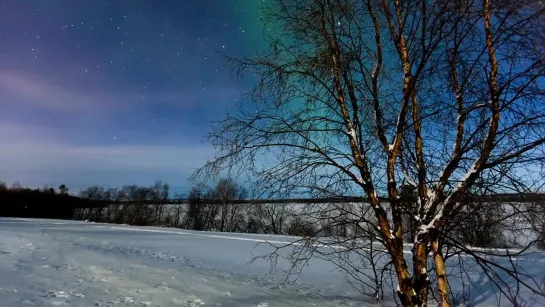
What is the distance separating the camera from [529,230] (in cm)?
401

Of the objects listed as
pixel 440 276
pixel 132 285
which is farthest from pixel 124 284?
pixel 440 276

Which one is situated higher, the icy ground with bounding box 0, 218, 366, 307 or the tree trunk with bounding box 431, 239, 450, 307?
the tree trunk with bounding box 431, 239, 450, 307

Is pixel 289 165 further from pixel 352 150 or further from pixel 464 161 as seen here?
pixel 464 161

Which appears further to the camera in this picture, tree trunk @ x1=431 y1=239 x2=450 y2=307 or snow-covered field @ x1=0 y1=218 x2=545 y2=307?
snow-covered field @ x1=0 y1=218 x2=545 y2=307

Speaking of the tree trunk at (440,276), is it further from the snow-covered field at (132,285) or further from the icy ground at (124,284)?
the icy ground at (124,284)

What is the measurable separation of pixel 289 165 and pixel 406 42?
2.22 metres

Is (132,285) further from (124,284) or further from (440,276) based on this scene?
(440,276)

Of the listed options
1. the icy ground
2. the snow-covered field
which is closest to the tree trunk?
the snow-covered field

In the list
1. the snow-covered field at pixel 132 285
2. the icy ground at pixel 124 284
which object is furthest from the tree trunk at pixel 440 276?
the icy ground at pixel 124 284

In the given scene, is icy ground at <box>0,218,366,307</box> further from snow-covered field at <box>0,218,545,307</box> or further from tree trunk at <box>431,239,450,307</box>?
tree trunk at <box>431,239,450,307</box>

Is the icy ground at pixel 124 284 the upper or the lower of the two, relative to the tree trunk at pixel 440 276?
lower

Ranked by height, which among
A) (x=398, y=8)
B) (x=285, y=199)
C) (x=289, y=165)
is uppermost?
(x=398, y=8)

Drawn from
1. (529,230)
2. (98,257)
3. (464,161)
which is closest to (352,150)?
(464,161)

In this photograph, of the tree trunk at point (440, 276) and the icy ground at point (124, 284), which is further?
the icy ground at point (124, 284)
